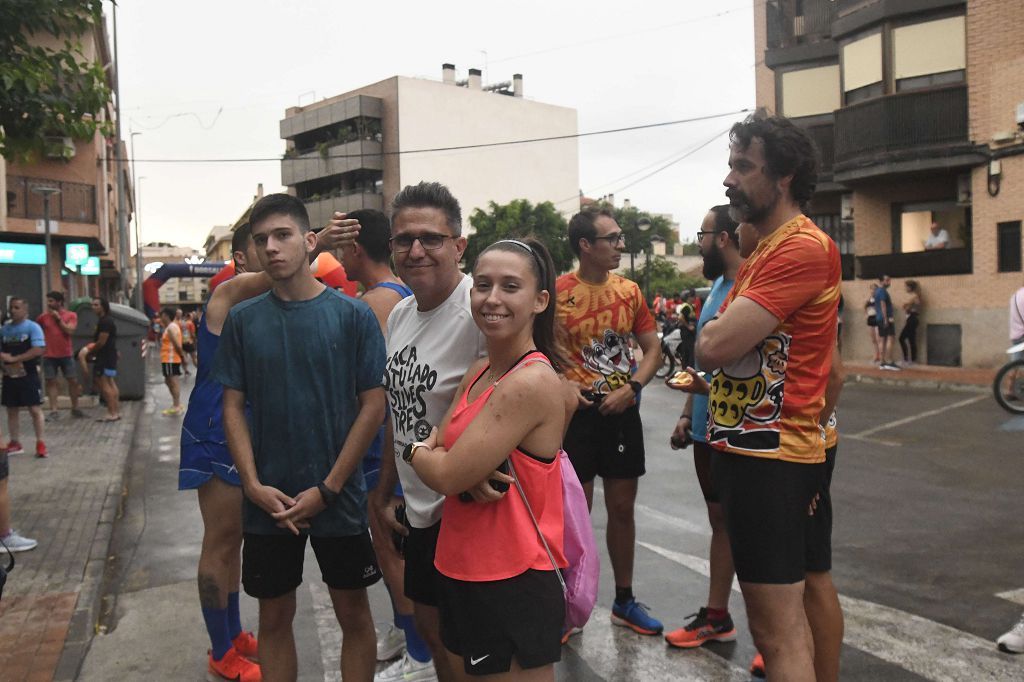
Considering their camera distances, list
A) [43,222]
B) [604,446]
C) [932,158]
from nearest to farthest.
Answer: [604,446], [932,158], [43,222]

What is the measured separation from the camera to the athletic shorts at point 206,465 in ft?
13.0

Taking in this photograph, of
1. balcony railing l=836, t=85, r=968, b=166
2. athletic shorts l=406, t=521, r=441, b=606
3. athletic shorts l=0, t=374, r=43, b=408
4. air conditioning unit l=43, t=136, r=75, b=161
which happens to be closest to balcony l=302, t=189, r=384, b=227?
balcony railing l=836, t=85, r=968, b=166

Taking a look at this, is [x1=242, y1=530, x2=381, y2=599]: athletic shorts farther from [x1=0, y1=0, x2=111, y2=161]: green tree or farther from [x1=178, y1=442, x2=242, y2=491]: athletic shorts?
[x1=0, y1=0, x2=111, y2=161]: green tree

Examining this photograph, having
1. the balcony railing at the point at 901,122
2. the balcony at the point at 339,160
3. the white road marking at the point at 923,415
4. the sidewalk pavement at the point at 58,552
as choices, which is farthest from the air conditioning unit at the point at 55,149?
the balcony at the point at 339,160

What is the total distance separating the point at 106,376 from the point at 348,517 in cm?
1197

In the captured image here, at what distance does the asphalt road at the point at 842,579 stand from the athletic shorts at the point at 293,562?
1109 millimetres

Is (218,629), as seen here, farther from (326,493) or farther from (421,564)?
(421,564)

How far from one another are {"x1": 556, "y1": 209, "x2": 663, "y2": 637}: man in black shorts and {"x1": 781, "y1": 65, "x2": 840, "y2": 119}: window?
854 inches

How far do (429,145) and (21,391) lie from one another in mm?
54628

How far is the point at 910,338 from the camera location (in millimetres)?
19125

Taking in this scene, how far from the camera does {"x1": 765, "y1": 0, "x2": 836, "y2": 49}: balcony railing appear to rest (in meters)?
25.0

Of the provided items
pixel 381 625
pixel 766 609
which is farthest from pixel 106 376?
pixel 766 609

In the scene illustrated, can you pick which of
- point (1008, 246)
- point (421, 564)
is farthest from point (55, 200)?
point (421, 564)

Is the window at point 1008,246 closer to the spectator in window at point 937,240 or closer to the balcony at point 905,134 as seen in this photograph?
the balcony at point 905,134
